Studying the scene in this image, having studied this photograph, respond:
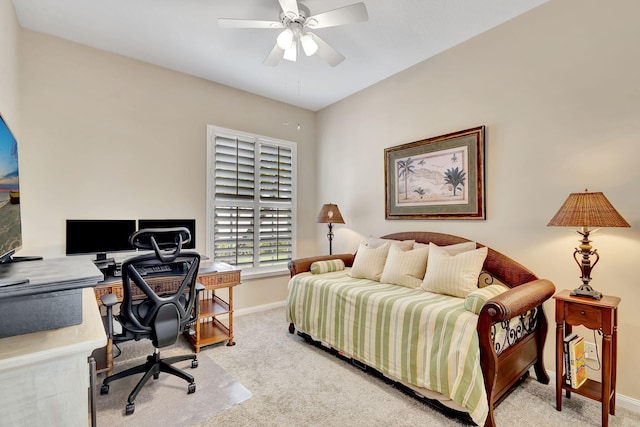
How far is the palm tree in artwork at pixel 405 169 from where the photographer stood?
3277mm

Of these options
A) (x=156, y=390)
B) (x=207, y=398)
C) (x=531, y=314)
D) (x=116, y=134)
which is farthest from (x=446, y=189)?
(x=116, y=134)

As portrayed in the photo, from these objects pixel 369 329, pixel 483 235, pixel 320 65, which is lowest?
pixel 369 329

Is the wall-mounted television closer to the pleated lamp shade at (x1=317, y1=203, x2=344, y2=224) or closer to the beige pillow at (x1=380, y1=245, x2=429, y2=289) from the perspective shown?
the beige pillow at (x1=380, y1=245, x2=429, y2=289)

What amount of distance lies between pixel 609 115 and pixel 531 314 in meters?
1.47

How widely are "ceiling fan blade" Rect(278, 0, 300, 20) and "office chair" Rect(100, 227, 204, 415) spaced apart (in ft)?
5.34

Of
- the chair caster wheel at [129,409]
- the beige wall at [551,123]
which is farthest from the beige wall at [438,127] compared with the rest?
the chair caster wheel at [129,409]

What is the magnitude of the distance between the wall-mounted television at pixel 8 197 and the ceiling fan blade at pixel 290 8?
5.39ft

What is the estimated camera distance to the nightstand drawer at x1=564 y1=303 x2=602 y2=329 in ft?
6.01

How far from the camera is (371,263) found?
3.04 m

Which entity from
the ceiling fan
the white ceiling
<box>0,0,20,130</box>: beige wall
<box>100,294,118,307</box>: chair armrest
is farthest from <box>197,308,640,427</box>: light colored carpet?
the white ceiling

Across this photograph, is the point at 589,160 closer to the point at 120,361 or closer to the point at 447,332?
the point at 447,332

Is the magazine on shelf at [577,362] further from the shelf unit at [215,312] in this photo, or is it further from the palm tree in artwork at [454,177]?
the shelf unit at [215,312]

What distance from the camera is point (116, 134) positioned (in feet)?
9.90

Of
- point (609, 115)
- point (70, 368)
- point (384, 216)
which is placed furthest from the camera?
point (384, 216)
